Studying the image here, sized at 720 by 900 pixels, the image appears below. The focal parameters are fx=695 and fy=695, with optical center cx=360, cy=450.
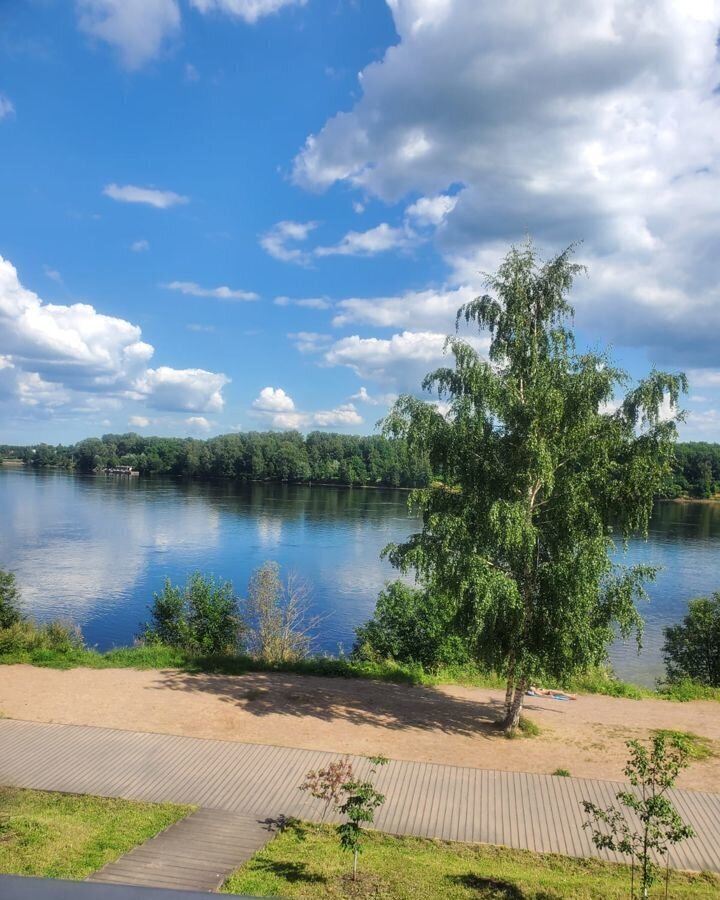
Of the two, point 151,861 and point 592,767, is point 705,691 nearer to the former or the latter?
point 592,767

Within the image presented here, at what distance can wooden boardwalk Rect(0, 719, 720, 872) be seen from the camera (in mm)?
7594

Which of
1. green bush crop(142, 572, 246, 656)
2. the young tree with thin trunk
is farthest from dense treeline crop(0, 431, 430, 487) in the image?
the young tree with thin trunk

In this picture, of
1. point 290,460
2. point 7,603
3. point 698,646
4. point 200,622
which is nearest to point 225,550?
point 200,622

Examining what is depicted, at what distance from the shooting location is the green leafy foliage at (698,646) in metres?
20.7

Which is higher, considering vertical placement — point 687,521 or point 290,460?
point 290,460

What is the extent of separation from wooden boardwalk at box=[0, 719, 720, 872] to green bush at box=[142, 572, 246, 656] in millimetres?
7443

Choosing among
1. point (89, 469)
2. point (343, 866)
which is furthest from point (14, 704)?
point (89, 469)

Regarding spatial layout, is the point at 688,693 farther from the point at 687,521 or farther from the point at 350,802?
the point at 687,521

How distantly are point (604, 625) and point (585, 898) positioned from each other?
5.40m

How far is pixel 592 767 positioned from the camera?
9.82m

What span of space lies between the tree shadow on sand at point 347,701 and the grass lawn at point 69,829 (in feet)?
12.5

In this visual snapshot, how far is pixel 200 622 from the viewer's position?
18.2m

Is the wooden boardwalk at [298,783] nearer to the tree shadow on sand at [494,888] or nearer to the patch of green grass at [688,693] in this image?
the tree shadow on sand at [494,888]

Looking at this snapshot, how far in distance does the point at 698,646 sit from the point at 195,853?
61.3ft
